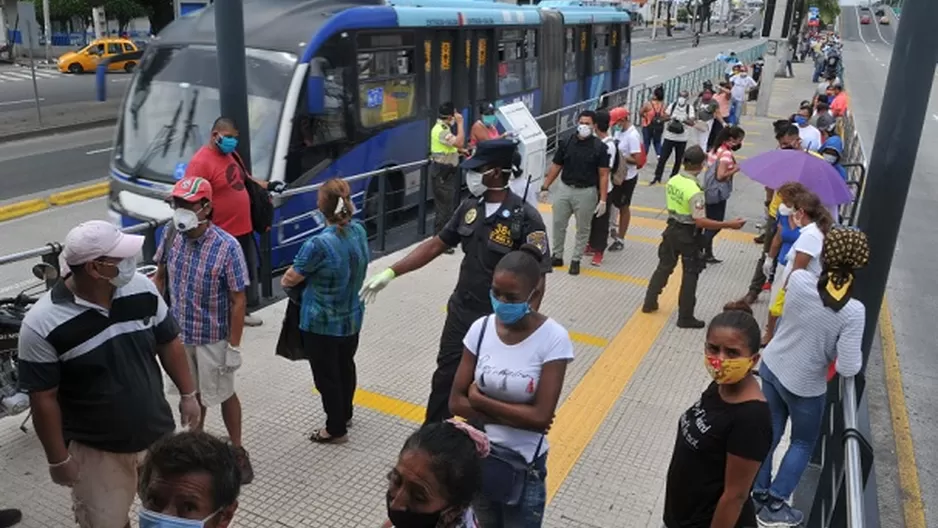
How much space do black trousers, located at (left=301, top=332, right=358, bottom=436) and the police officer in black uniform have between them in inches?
28.3

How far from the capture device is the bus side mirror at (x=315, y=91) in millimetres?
8477

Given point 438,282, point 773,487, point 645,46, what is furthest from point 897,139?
point 645,46

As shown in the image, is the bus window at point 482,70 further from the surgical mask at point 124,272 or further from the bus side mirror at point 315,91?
the surgical mask at point 124,272

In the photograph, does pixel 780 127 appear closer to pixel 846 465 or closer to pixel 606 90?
pixel 846 465

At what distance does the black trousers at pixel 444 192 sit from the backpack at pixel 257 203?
10.8ft

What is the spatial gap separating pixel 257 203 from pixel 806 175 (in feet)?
14.4

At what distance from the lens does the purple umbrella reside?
6.21 meters

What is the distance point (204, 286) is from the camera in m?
4.12

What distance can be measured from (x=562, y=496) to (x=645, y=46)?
195 feet

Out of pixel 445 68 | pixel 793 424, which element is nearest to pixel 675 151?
pixel 445 68

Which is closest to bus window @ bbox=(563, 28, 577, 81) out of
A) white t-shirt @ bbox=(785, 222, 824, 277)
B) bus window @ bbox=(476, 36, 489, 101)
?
bus window @ bbox=(476, 36, 489, 101)

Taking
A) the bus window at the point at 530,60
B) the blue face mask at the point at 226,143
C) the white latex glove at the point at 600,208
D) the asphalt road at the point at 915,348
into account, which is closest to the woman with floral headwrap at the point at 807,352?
the asphalt road at the point at 915,348

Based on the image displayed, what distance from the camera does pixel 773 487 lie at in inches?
170

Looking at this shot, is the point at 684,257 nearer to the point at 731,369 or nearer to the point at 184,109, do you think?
the point at 731,369
